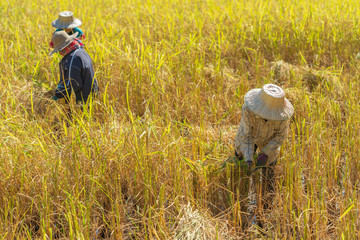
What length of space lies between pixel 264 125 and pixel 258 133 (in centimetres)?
7

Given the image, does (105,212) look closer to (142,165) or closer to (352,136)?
(142,165)

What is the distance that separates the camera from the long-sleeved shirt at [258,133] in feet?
6.94

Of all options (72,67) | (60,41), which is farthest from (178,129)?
(60,41)

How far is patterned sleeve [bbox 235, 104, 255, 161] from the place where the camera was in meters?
2.12

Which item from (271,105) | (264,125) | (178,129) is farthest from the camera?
(178,129)

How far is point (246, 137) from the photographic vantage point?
2160 millimetres

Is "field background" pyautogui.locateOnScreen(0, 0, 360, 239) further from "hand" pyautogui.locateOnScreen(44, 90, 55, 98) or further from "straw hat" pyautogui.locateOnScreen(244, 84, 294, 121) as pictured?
"straw hat" pyautogui.locateOnScreen(244, 84, 294, 121)

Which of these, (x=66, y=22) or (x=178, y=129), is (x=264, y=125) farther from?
(x=66, y=22)

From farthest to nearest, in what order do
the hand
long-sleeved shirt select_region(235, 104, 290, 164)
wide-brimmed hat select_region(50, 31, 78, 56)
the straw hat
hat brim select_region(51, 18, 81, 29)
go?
hat brim select_region(51, 18, 81, 29)
the hand
wide-brimmed hat select_region(50, 31, 78, 56)
long-sleeved shirt select_region(235, 104, 290, 164)
the straw hat

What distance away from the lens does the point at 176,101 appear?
3152mm

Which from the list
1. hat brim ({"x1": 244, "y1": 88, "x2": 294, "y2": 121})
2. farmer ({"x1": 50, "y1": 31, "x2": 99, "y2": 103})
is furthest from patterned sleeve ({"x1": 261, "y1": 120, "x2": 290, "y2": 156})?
farmer ({"x1": 50, "y1": 31, "x2": 99, "y2": 103})

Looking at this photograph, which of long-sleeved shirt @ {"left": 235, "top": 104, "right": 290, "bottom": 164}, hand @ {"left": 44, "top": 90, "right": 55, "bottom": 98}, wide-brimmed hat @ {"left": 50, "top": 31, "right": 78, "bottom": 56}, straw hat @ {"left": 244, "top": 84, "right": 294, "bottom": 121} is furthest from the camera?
hand @ {"left": 44, "top": 90, "right": 55, "bottom": 98}

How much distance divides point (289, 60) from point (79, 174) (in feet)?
8.86

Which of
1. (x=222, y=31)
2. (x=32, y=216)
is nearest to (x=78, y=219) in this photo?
(x=32, y=216)
